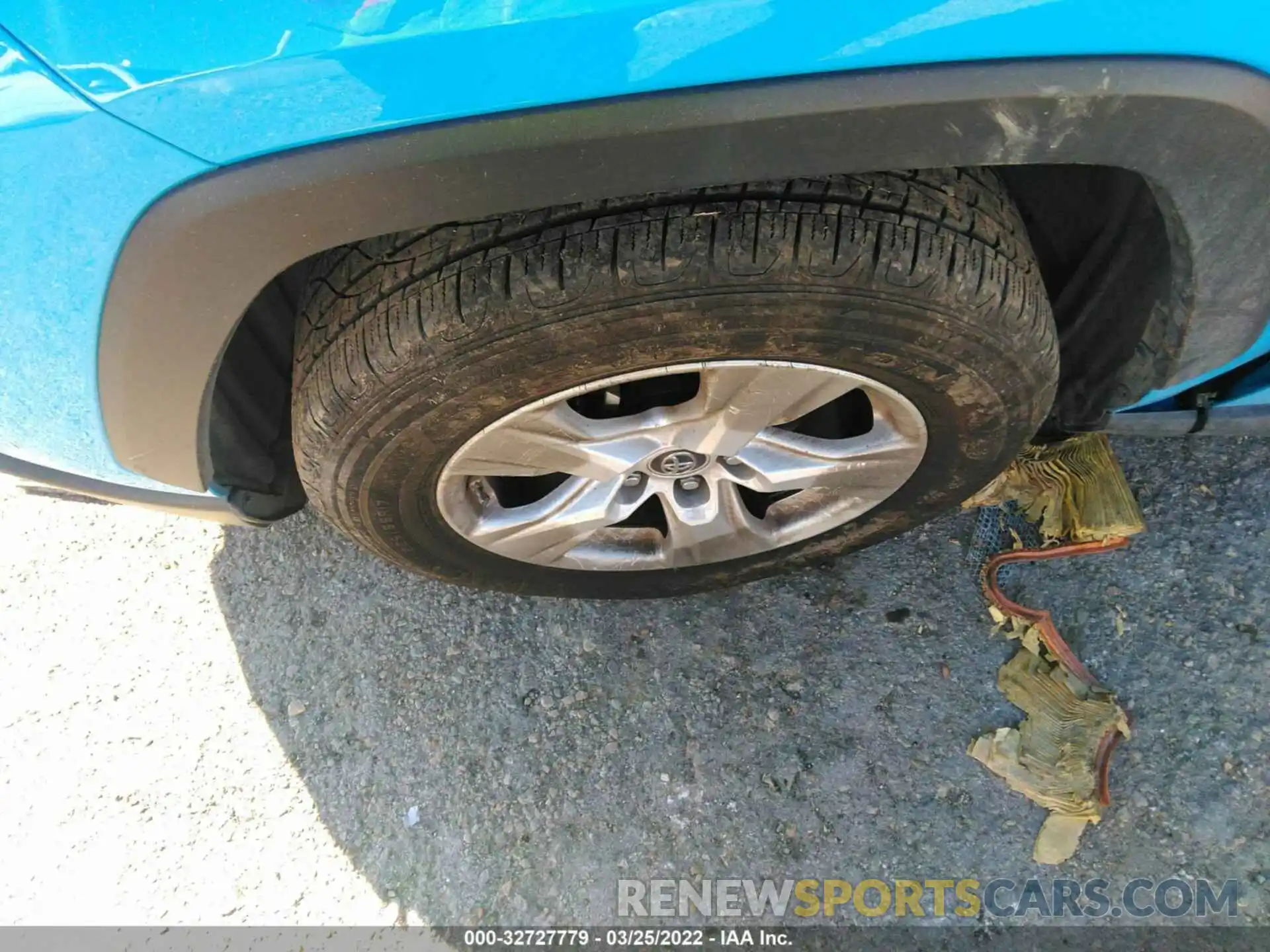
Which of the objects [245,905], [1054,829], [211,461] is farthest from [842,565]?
[245,905]

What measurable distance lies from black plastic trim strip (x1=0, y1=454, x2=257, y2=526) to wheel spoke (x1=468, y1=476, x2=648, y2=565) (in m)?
0.51

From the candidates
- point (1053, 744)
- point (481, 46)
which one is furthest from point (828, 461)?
point (481, 46)

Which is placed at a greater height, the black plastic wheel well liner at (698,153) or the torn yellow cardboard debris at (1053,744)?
the black plastic wheel well liner at (698,153)

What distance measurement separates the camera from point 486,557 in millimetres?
1839

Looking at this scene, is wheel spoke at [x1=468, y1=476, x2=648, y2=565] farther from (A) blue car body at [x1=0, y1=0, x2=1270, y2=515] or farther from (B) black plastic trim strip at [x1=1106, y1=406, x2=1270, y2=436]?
(B) black plastic trim strip at [x1=1106, y1=406, x2=1270, y2=436]

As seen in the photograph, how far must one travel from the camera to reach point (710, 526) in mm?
1816

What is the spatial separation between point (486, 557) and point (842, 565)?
912 mm

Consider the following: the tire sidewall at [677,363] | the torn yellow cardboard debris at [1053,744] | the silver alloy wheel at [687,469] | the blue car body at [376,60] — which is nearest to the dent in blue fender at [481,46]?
the blue car body at [376,60]

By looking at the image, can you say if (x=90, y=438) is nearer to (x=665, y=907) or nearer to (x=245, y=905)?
(x=245, y=905)

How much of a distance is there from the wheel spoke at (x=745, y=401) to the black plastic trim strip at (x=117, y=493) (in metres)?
0.93

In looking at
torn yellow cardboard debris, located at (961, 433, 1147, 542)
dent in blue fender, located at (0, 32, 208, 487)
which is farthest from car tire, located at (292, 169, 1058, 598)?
torn yellow cardboard debris, located at (961, 433, 1147, 542)

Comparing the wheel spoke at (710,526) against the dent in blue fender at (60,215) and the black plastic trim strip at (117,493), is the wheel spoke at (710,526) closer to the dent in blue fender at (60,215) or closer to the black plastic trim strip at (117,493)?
the black plastic trim strip at (117,493)

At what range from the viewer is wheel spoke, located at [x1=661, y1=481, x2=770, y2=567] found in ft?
5.81

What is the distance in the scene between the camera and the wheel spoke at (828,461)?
5.26 ft
